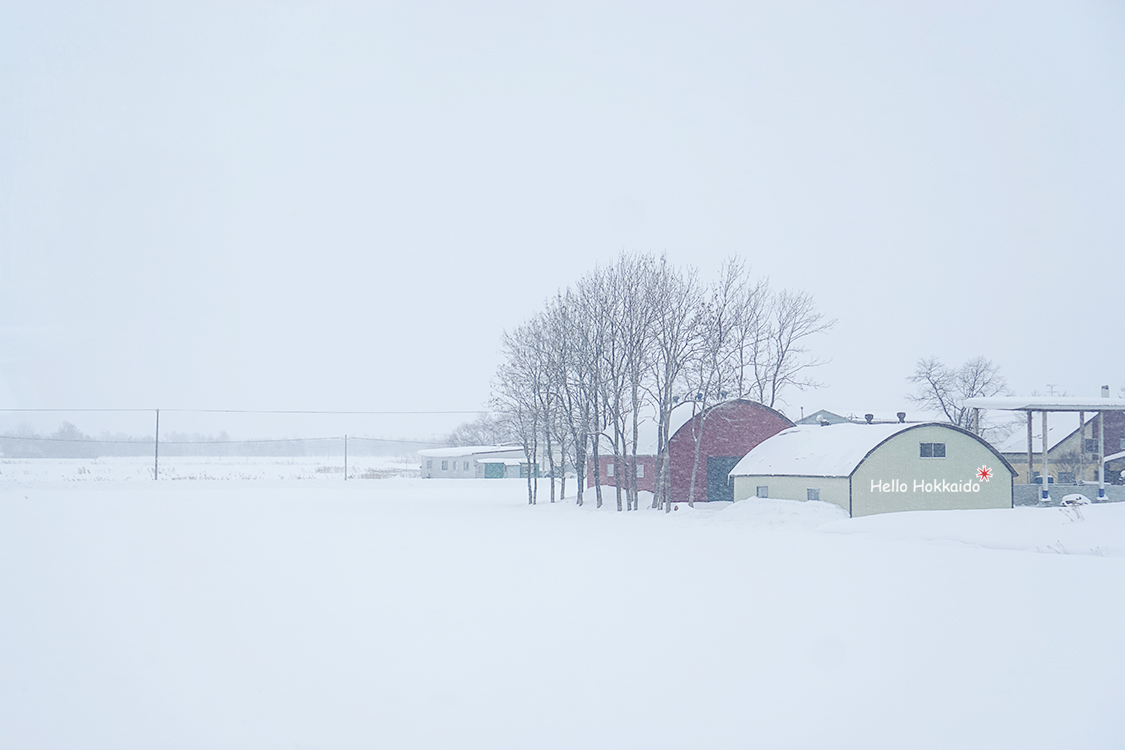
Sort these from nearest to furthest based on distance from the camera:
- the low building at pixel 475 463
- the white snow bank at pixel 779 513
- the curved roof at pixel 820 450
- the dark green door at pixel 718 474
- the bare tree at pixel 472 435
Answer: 1. the white snow bank at pixel 779 513
2. the curved roof at pixel 820 450
3. the dark green door at pixel 718 474
4. the low building at pixel 475 463
5. the bare tree at pixel 472 435

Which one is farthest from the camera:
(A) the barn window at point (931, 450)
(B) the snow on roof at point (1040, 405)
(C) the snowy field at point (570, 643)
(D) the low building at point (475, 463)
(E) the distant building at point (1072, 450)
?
(D) the low building at point (475, 463)

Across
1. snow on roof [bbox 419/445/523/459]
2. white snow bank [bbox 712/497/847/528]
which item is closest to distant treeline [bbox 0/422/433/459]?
snow on roof [bbox 419/445/523/459]

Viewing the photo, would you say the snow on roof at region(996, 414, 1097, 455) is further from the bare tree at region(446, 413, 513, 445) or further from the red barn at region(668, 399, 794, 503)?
the bare tree at region(446, 413, 513, 445)

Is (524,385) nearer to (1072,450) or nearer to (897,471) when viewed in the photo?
(897,471)

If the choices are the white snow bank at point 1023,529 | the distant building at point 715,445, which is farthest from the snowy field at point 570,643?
the distant building at point 715,445

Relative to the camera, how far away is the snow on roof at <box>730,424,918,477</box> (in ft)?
104

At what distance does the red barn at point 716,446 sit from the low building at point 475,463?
41.4m

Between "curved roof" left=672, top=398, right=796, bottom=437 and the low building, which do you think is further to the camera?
the low building

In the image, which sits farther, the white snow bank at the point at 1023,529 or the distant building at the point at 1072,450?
the distant building at the point at 1072,450

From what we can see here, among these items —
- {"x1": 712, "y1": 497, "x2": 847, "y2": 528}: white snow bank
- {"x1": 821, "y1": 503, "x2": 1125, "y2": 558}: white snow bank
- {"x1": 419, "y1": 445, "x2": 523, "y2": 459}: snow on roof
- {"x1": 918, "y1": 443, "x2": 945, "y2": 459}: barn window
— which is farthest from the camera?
{"x1": 419, "y1": 445, "x2": 523, "y2": 459}: snow on roof

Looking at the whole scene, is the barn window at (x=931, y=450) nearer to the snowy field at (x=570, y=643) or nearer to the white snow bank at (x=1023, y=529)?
the white snow bank at (x=1023, y=529)

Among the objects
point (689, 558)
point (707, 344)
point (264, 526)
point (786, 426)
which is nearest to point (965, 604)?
point (689, 558)

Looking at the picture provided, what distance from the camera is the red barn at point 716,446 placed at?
4078 cm

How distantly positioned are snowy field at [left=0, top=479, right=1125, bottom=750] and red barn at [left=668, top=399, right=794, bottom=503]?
71.0 feet
